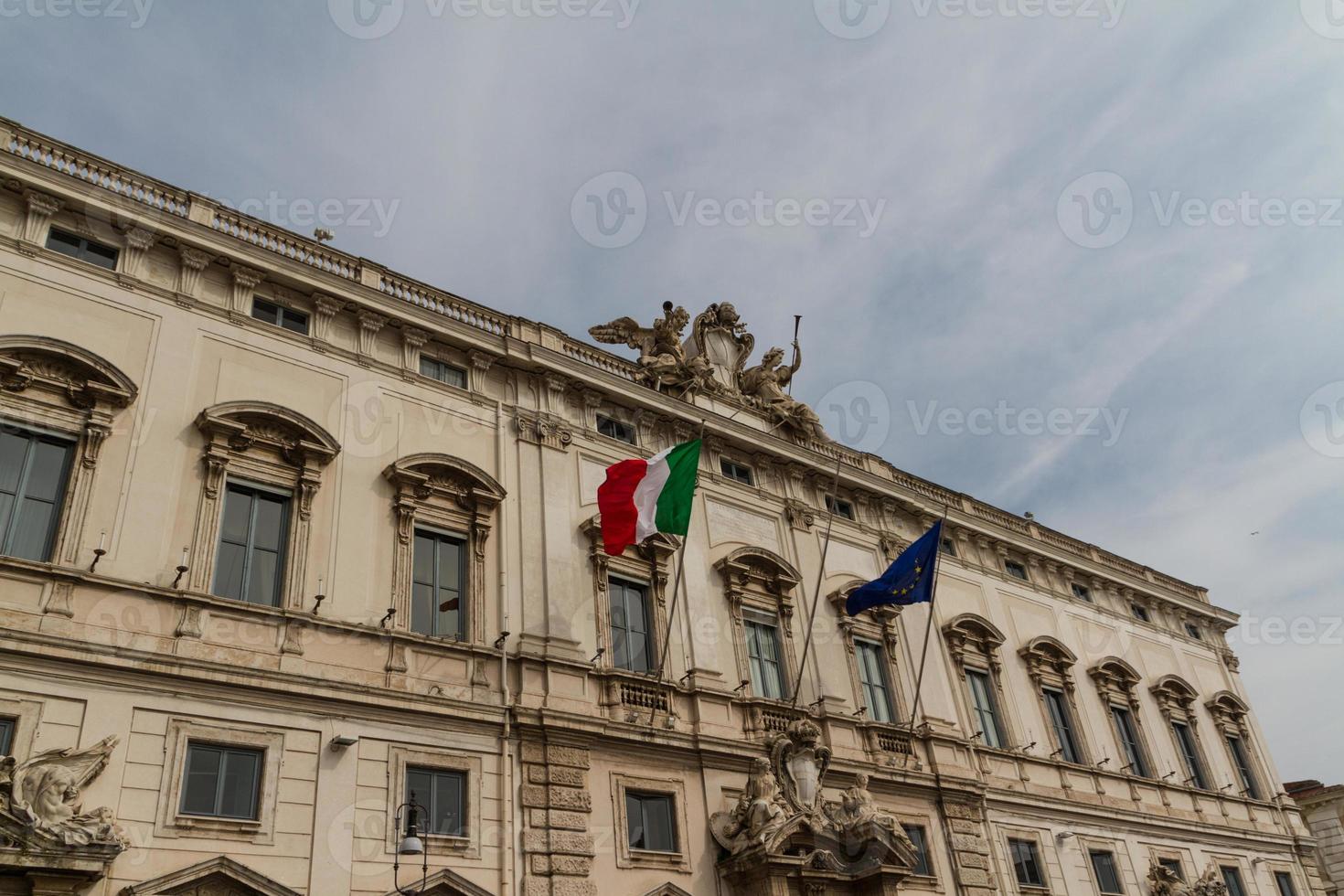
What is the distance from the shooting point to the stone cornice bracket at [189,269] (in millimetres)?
18516

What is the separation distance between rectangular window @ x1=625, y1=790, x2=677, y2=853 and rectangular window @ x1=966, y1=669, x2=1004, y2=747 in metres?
10.8

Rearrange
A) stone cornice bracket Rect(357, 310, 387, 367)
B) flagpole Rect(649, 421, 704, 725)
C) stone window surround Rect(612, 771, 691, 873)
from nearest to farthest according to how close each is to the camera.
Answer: stone window surround Rect(612, 771, 691, 873) < flagpole Rect(649, 421, 704, 725) < stone cornice bracket Rect(357, 310, 387, 367)

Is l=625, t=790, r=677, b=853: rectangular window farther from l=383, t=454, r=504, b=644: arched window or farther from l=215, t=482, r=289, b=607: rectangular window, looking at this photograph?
l=215, t=482, r=289, b=607: rectangular window

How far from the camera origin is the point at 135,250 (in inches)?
720

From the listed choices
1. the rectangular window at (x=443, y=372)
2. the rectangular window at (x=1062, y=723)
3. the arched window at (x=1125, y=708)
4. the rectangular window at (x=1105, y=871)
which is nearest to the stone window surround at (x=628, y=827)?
the rectangular window at (x=443, y=372)

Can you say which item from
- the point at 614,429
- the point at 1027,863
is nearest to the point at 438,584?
the point at 614,429

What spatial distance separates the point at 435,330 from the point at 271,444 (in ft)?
14.6

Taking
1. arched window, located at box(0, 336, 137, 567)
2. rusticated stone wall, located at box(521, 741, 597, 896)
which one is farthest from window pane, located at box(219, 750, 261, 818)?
rusticated stone wall, located at box(521, 741, 597, 896)

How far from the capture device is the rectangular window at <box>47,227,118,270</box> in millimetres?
17552

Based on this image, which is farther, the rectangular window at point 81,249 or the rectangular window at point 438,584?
the rectangular window at point 438,584

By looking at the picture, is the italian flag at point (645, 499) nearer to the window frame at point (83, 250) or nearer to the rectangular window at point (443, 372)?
the rectangular window at point (443, 372)

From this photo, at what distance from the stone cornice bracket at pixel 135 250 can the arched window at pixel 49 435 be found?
2.13 metres

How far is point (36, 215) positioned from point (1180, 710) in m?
33.6

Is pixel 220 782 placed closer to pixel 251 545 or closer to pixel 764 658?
pixel 251 545
